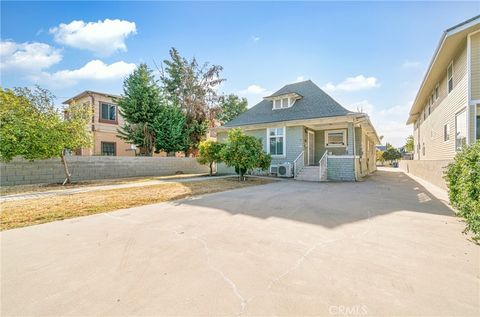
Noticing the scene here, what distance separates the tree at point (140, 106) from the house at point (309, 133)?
625cm

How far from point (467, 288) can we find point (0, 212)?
841 cm

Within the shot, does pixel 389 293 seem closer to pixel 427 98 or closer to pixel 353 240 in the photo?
pixel 353 240

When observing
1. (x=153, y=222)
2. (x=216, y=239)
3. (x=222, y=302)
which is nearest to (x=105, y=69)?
(x=153, y=222)

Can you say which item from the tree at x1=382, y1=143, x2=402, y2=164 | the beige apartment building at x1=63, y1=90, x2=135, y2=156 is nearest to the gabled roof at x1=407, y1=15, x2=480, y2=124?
the beige apartment building at x1=63, y1=90, x2=135, y2=156

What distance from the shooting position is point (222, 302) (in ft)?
6.42

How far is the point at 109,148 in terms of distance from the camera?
20.6m

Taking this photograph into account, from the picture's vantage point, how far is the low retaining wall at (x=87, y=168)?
1008 centimetres

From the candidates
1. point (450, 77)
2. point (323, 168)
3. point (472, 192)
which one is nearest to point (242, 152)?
point (323, 168)

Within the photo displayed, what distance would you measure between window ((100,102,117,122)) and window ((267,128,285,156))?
50.3 feet

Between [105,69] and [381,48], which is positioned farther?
[105,69]

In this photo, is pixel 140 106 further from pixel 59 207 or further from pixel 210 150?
pixel 59 207

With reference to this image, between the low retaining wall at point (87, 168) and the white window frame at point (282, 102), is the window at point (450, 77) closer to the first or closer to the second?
the white window frame at point (282, 102)

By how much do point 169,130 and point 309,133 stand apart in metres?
11.7

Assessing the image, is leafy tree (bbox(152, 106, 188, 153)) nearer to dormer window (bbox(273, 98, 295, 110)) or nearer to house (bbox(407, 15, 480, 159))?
dormer window (bbox(273, 98, 295, 110))
